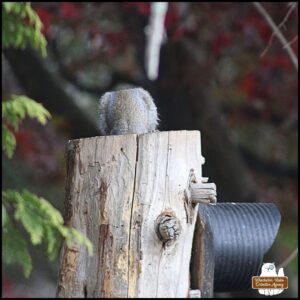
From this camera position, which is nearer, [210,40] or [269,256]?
[269,256]

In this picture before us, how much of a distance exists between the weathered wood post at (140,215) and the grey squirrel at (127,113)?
0.61 m

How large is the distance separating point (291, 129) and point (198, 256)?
4.70 m

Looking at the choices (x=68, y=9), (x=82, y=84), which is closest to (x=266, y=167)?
(x=82, y=84)

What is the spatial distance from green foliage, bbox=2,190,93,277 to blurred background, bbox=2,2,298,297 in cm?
207

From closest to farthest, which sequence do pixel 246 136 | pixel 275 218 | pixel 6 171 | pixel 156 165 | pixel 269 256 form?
pixel 156 165
pixel 275 218
pixel 6 171
pixel 269 256
pixel 246 136

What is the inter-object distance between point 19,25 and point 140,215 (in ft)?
4.34

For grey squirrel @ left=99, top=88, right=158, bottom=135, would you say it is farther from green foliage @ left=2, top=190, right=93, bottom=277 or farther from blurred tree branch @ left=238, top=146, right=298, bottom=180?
blurred tree branch @ left=238, top=146, right=298, bottom=180

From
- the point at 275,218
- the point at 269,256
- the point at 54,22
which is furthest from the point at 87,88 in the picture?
the point at 275,218

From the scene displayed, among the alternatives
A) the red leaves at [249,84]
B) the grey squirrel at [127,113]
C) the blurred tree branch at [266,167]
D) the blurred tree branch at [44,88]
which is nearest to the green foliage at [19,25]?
the grey squirrel at [127,113]

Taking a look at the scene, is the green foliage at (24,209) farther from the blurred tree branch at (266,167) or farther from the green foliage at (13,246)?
the blurred tree branch at (266,167)

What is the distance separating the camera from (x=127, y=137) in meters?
2.88

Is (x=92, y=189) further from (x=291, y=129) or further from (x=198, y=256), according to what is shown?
(x=291, y=129)

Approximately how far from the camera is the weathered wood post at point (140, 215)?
2.81 m

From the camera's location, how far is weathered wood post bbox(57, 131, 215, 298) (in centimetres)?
281
